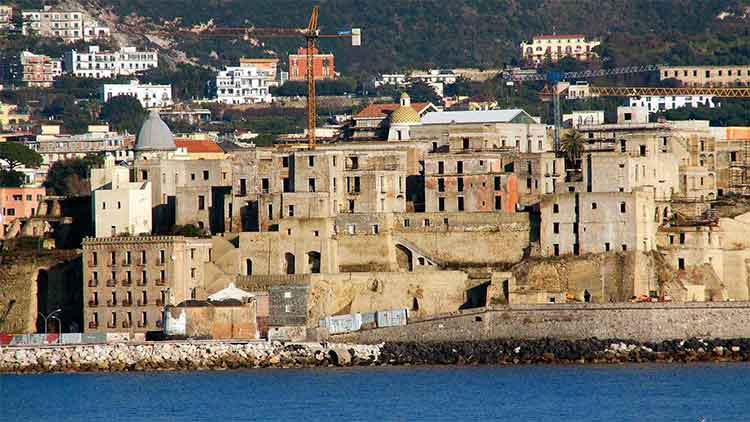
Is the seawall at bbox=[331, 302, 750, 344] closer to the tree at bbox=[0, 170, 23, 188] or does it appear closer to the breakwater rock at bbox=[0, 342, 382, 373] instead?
the breakwater rock at bbox=[0, 342, 382, 373]

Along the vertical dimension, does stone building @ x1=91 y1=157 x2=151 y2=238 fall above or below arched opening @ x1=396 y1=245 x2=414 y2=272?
above

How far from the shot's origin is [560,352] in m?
107

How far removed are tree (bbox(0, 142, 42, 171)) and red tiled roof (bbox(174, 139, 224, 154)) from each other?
15.9 m

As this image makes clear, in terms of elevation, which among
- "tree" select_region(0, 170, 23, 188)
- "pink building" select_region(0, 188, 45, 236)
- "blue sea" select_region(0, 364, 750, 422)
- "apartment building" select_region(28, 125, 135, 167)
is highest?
"apartment building" select_region(28, 125, 135, 167)

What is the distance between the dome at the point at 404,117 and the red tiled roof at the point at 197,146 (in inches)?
540

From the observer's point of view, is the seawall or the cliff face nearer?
the seawall

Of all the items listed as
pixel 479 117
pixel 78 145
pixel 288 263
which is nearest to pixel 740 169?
pixel 479 117

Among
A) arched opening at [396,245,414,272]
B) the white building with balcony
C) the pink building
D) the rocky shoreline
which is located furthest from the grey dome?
the white building with balcony

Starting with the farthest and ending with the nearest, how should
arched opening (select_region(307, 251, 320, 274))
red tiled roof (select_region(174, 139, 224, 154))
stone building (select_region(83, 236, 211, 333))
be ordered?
red tiled roof (select_region(174, 139, 224, 154))
arched opening (select_region(307, 251, 320, 274))
stone building (select_region(83, 236, 211, 333))

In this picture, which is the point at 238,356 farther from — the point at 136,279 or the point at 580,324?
the point at 580,324

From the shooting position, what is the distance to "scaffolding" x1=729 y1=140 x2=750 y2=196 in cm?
12175

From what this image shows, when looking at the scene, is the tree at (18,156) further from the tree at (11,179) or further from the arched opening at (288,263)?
the arched opening at (288,263)

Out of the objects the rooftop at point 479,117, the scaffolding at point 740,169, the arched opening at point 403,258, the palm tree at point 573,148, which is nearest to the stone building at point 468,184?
the arched opening at point 403,258

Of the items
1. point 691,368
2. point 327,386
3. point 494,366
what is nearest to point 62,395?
point 327,386
